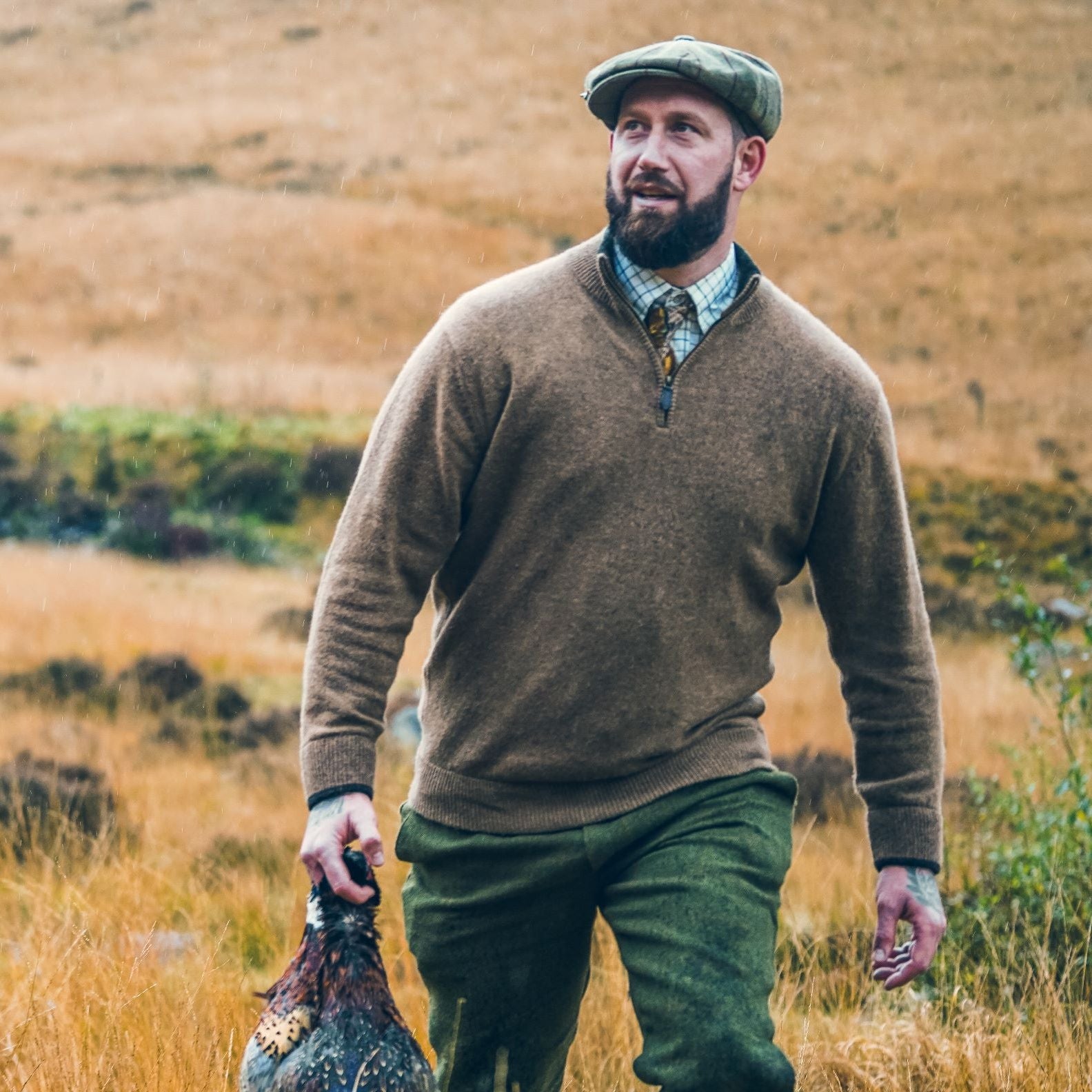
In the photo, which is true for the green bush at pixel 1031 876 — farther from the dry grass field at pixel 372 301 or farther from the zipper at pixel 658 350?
the zipper at pixel 658 350

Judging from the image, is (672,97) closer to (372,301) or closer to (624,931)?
(624,931)

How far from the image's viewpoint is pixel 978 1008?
415cm

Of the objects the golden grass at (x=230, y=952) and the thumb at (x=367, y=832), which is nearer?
the thumb at (x=367, y=832)

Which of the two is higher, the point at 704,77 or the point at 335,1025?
the point at 704,77

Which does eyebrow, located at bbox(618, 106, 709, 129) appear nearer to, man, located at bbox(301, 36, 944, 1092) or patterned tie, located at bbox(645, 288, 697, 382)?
man, located at bbox(301, 36, 944, 1092)

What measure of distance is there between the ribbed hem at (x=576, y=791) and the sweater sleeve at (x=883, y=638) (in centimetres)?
34

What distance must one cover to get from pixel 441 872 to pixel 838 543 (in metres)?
1.10

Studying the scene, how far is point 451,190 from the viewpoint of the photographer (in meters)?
59.9

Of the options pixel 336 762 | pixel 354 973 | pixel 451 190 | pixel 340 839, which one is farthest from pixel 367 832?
pixel 451 190

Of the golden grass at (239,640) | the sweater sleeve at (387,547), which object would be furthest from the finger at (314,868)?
the golden grass at (239,640)

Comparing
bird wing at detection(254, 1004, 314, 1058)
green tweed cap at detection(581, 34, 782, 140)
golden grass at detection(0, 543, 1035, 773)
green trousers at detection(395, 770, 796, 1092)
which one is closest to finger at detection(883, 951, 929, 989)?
green trousers at detection(395, 770, 796, 1092)

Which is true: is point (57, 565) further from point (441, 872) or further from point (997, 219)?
point (997, 219)

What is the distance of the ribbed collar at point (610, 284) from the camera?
335cm

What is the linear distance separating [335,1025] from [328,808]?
1.52 ft
